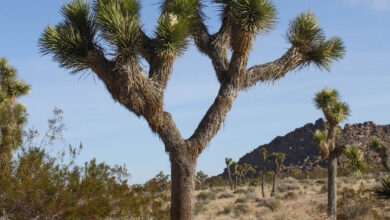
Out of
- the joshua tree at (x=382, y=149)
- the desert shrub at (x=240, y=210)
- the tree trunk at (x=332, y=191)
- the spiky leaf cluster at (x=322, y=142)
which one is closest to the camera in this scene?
the tree trunk at (x=332, y=191)

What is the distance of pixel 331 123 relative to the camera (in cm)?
1611

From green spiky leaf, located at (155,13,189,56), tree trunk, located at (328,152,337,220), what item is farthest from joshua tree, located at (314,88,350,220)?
green spiky leaf, located at (155,13,189,56)

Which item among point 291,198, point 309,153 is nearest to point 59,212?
point 291,198

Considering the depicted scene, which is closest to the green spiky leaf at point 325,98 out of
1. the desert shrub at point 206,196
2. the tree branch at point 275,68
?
the tree branch at point 275,68

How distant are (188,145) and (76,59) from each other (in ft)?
11.5

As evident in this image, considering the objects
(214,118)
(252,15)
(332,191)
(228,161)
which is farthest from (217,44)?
(228,161)

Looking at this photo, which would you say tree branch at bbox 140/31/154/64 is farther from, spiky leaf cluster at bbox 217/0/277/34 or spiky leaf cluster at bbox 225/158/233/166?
spiky leaf cluster at bbox 225/158/233/166

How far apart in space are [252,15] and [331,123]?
7.63 meters

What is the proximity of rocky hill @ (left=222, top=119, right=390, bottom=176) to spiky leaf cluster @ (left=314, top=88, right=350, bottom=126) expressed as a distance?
50.4 metres

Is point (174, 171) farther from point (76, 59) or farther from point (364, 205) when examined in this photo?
point (364, 205)

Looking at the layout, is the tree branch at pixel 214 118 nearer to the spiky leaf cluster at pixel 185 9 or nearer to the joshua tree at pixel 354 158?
the spiky leaf cluster at pixel 185 9

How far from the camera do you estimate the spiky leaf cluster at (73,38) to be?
10.0 meters

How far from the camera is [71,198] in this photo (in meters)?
9.50

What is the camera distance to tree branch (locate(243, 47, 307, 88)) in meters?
10.8
